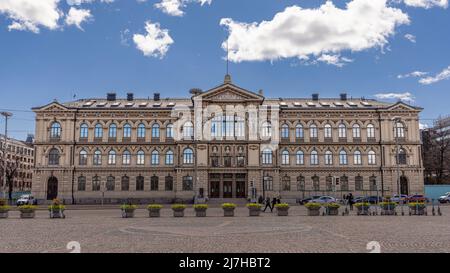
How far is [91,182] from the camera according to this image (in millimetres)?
71688

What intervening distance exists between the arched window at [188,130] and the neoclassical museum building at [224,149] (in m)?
0.17

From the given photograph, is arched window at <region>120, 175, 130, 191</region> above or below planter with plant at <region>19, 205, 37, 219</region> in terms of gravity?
above

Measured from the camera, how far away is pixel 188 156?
71.1 m

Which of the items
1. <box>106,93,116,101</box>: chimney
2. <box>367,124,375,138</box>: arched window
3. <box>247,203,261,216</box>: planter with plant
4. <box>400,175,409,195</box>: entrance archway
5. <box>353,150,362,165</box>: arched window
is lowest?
<box>247,203,261,216</box>: planter with plant

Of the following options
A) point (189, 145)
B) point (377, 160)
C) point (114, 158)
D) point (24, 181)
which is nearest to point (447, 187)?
point (377, 160)

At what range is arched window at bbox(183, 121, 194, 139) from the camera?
71312mm

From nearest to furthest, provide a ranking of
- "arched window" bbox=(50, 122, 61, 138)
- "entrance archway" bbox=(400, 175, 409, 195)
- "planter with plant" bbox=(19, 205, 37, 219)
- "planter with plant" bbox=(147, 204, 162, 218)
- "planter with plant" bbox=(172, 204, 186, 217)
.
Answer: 1. "planter with plant" bbox=(19, 205, 37, 219)
2. "planter with plant" bbox=(172, 204, 186, 217)
3. "planter with plant" bbox=(147, 204, 162, 218)
4. "entrance archway" bbox=(400, 175, 409, 195)
5. "arched window" bbox=(50, 122, 61, 138)

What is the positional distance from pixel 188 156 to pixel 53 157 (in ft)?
77.5

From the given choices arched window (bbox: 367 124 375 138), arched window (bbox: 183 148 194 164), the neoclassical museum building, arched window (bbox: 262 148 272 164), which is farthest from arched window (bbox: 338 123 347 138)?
arched window (bbox: 183 148 194 164)

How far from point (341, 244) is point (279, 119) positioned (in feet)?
182

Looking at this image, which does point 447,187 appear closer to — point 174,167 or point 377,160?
point 377,160

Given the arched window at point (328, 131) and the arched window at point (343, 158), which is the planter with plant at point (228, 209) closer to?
the arched window at point (328, 131)

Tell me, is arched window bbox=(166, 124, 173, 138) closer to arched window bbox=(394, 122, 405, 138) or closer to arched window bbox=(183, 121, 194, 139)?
arched window bbox=(183, 121, 194, 139)

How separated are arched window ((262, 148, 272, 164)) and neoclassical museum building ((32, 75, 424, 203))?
17 centimetres
